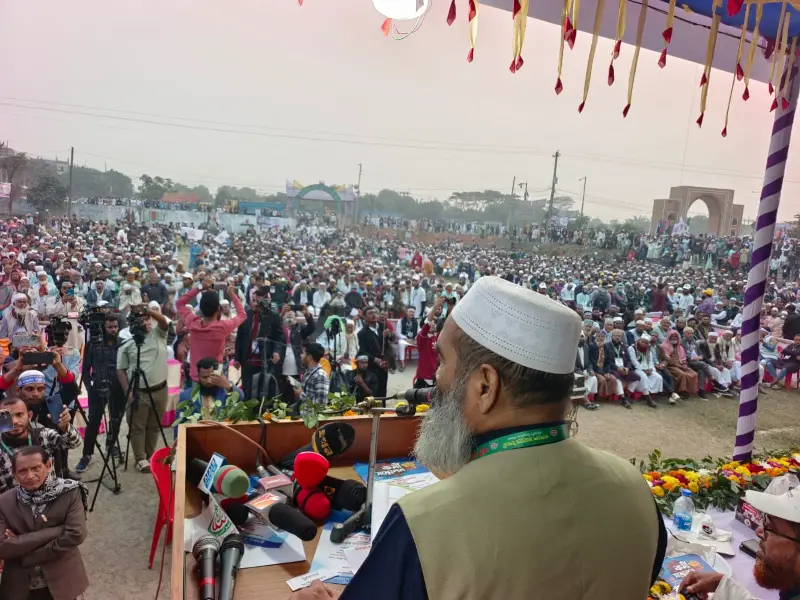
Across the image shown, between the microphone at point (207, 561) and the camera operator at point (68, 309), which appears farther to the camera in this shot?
the camera operator at point (68, 309)

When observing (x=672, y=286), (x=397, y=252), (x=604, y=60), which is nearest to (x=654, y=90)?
(x=604, y=60)

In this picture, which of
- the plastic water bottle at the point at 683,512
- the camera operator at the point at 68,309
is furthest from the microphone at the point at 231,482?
the camera operator at the point at 68,309

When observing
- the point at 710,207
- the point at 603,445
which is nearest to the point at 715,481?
the point at 603,445

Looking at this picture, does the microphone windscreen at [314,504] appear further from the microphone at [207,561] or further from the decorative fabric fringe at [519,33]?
the decorative fabric fringe at [519,33]

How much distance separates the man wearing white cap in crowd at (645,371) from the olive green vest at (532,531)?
8.42 metres

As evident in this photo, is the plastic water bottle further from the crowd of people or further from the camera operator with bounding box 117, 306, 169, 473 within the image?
the camera operator with bounding box 117, 306, 169, 473

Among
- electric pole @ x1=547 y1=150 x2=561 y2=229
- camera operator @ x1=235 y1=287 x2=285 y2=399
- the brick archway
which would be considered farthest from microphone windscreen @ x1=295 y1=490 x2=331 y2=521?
the brick archway

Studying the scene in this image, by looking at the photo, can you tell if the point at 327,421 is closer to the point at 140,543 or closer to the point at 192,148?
the point at 140,543

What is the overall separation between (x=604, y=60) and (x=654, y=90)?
145cm

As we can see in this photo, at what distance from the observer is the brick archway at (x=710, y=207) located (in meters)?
10.2

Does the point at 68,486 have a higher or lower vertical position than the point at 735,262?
lower

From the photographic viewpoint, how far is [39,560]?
2.58 meters

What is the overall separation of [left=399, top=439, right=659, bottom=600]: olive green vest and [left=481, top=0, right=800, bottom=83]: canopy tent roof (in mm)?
3298

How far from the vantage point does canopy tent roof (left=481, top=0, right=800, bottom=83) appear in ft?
11.0
